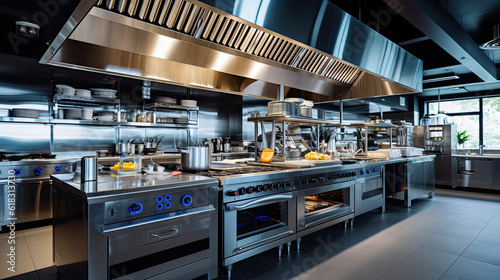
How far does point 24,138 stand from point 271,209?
415 cm

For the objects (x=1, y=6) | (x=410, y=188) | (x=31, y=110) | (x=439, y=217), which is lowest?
(x=439, y=217)

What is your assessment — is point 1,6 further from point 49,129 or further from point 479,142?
point 479,142

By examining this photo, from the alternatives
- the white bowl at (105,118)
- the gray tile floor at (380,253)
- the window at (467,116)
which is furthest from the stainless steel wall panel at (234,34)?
the window at (467,116)

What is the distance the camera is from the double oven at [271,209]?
226 cm

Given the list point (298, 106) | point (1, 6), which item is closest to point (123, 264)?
point (298, 106)

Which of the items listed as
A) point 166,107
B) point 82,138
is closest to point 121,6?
point 82,138

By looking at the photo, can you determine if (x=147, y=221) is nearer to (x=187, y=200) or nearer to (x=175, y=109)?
(x=187, y=200)

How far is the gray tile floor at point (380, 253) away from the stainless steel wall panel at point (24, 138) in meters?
1.34

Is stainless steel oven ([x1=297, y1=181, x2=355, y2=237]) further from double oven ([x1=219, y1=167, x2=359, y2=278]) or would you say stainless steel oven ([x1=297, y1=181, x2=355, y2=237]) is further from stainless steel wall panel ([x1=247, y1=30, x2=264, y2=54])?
stainless steel wall panel ([x1=247, y1=30, x2=264, y2=54])

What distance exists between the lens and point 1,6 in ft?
10.9

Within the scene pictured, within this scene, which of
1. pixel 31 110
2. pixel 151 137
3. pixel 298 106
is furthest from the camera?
pixel 151 137

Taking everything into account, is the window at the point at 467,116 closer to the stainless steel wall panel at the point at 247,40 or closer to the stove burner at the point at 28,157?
the stainless steel wall panel at the point at 247,40

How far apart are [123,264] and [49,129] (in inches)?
154

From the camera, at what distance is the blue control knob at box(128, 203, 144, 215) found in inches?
68.0
